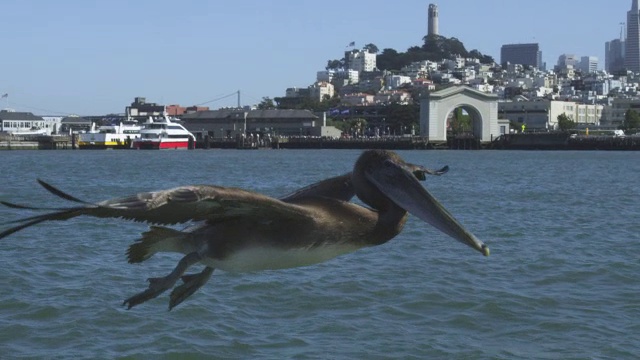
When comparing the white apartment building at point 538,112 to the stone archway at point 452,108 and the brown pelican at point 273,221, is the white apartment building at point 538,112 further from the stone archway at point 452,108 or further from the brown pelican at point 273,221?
the brown pelican at point 273,221

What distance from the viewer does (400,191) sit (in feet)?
14.0

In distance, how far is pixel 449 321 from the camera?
1259cm

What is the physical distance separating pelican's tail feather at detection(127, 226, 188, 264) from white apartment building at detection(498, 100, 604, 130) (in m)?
173

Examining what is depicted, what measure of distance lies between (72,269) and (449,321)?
21.5 feet

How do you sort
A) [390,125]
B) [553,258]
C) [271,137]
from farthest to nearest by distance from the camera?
[390,125] → [271,137] → [553,258]

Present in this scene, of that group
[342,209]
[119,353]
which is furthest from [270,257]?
[119,353]

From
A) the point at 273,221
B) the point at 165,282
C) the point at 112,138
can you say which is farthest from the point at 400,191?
the point at 112,138

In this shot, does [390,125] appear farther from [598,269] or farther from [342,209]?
[342,209]

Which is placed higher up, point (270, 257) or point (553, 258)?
point (270, 257)

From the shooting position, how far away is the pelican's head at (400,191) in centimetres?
399

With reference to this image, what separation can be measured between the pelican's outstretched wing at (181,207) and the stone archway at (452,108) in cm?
12754

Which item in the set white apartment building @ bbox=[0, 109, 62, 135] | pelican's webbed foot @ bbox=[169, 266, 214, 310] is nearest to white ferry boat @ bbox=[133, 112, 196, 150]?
white apartment building @ bbox=[0, 109, 62, 135]

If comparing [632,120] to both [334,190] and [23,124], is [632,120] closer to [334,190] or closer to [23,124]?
[23,124]

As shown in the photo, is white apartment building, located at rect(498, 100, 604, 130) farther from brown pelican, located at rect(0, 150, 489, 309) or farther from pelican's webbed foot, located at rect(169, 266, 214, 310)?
brown pelican, located at rect(0, 150, 489, 309)
